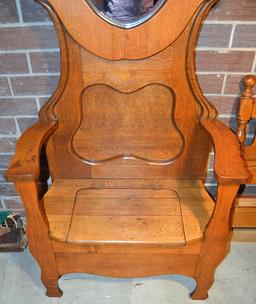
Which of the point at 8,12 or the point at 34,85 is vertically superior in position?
the point at 8,12

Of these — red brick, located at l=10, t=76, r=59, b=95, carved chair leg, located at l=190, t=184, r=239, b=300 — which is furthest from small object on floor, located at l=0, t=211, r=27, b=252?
carved chair leg, located at l=190, t=184, r=239, b=300

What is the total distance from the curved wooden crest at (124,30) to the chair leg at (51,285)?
0.89 m

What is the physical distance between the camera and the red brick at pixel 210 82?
1279mm

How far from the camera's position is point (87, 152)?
1.31 metres

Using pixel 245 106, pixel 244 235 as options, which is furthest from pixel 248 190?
pixel 245 106

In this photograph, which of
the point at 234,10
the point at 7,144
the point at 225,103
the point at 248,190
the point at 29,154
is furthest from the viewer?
the point at 248,190

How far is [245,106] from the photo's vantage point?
4.10 ft

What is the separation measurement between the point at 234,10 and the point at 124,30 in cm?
42

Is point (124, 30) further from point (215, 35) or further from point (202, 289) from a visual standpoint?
point (202, 289)

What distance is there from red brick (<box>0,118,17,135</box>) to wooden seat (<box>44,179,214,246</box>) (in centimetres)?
35

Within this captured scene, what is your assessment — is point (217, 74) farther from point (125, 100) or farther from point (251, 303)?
point (251, 303)

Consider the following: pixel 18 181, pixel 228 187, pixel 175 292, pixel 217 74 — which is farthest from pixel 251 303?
pixel 18 181

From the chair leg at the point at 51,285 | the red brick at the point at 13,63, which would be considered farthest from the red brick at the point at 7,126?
the chair leg at the point at 51,285

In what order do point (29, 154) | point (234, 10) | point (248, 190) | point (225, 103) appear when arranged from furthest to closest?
1. point (248, 190)
2. point (225, 103)
3. point (234, 10)
4. point (29, 154)
